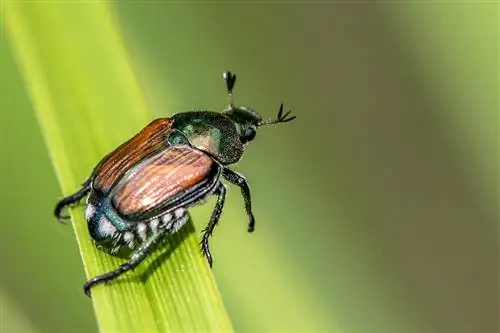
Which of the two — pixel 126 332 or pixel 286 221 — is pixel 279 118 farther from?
pixel 126 332

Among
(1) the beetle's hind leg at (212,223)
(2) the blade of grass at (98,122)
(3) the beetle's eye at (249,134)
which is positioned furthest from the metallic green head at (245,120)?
(2) the blade of grass at (98,122)

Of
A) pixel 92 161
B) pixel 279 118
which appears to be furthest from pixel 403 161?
pixel 92 161

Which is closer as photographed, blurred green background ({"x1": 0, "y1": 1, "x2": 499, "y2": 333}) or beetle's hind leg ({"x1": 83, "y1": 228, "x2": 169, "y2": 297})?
beetle's hind leg ({"x1": 83, "y1": 228, "x2": 169, "y2": 297})

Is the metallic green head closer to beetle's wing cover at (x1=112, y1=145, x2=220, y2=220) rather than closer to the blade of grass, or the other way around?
beetle's wing cover at (x1=112, y1=145, x2=220, y2=220)

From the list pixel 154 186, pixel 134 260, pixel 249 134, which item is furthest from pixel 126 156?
pixel 249 134

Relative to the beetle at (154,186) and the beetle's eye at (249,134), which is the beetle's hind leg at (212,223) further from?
the beetle's eye at (249,134)

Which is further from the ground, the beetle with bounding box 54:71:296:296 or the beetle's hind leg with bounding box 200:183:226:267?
the beetle with bounding box 54:71:296:296

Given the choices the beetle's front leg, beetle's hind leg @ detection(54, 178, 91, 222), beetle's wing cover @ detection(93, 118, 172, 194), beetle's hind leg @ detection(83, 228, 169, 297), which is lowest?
beetle's hind leg @ detection(83, 228, 169, 297)

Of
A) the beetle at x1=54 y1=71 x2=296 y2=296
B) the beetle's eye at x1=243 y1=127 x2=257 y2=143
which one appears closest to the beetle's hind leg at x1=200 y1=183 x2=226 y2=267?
the beetle at x1=54 y1=71 x2=296 y2=296
